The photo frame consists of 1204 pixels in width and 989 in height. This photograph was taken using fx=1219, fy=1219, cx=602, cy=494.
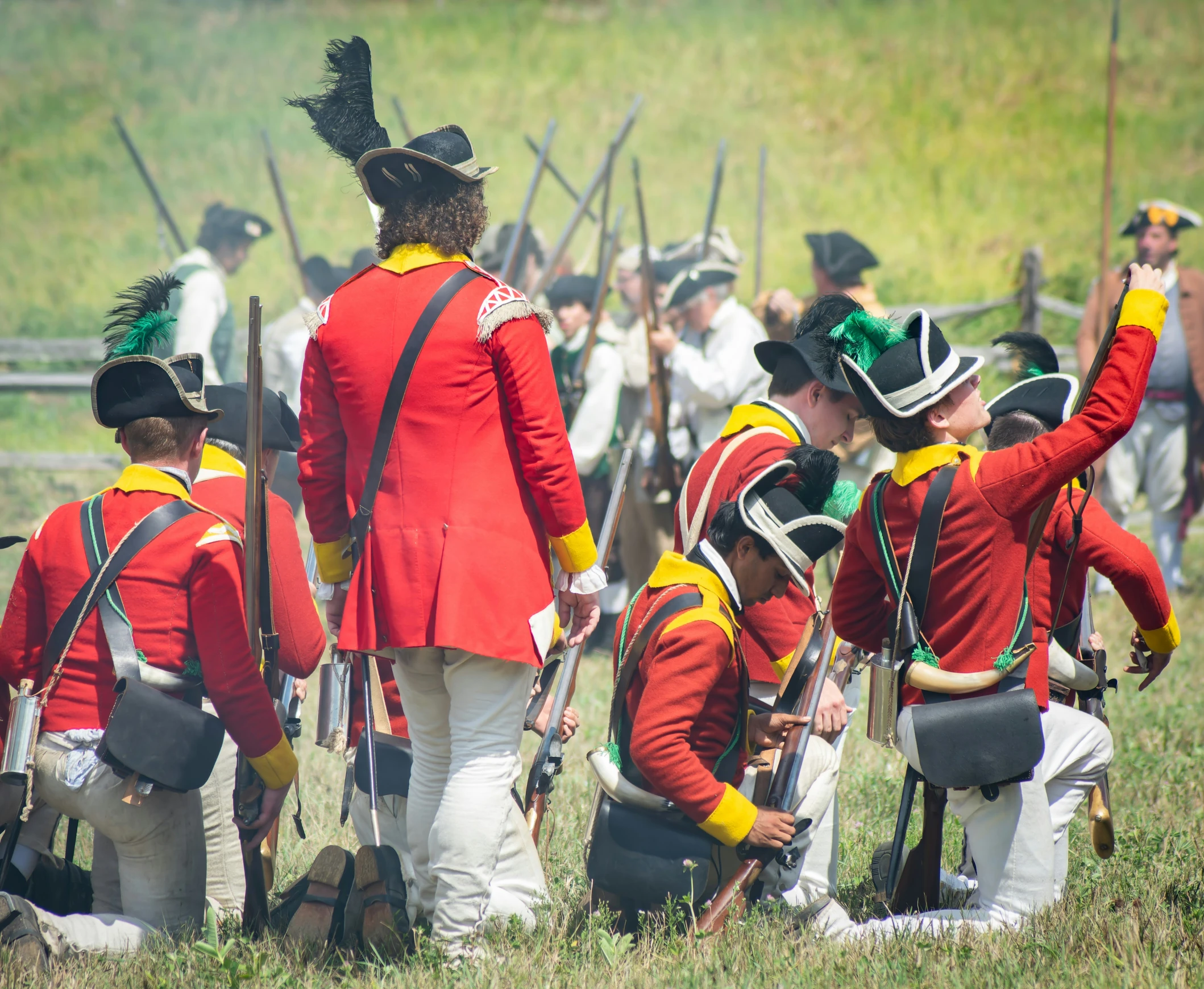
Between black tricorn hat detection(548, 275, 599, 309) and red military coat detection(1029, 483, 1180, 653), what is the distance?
502cm

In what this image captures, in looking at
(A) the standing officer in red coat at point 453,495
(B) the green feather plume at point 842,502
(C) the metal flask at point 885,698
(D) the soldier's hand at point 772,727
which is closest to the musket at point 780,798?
(D) the soldier's hand at point 772,727

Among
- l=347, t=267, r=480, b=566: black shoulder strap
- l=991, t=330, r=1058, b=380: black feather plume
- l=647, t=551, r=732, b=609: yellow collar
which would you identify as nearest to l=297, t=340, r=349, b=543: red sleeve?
l=347, t=267, r=480, b=566: black shoulder strap

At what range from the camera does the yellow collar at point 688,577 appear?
131 inches

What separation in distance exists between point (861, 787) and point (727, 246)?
20.9 feet

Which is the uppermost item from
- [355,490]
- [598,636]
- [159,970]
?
[355,490]

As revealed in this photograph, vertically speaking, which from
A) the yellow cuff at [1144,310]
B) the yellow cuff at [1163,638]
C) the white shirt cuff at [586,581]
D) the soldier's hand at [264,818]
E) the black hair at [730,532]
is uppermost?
the yellow cuff at [1144,310]

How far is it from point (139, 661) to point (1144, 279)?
9.38 ft

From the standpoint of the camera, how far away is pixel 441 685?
3377mm

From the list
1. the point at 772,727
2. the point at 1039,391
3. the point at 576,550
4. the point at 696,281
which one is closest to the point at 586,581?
the point at 576,550

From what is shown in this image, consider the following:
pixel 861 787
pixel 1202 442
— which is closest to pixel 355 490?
pixel 861 787

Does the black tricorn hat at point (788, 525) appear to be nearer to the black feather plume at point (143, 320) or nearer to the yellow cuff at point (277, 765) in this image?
the yellow cuff at point (277, 765)

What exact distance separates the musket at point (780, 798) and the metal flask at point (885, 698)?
0.19 meters

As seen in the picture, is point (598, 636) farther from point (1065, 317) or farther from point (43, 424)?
point (1065, 317)

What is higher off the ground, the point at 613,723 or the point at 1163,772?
the point at 613,723
